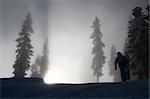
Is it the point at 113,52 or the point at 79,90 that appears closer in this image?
the point at 79,90

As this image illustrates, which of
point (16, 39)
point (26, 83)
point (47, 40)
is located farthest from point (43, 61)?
point (26, 83)

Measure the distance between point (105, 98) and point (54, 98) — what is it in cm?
202

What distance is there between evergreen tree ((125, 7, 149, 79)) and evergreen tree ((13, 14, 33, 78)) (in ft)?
56.7

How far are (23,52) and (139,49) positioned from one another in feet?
66.2

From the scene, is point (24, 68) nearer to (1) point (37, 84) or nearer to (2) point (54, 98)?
(1) point (37, 84)

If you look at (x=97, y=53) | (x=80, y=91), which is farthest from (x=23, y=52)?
(x=80, y=91)

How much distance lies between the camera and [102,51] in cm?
6606

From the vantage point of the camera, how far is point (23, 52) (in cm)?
5291

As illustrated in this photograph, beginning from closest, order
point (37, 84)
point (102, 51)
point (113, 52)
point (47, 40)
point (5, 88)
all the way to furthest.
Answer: point (5, 88) → point (37, 84) → point (102, 51) → point (113, 52) → point (47, 40)

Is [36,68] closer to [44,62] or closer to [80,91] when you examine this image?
[44,62]

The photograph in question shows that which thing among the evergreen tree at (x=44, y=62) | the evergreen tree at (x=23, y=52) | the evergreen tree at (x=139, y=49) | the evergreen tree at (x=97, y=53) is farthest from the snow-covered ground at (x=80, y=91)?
the evergreen tree at (x=44, y=62)

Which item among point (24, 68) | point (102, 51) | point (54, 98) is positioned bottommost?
point (54, 98)

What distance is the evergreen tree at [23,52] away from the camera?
50.6 m

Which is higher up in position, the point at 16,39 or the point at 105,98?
the point at 16,39
